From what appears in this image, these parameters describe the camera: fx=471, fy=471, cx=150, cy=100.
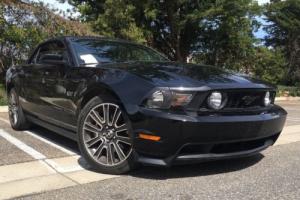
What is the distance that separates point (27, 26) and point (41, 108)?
6236 millimetres

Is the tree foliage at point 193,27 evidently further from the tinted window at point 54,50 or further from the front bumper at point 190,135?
the front bumper at point 190,135

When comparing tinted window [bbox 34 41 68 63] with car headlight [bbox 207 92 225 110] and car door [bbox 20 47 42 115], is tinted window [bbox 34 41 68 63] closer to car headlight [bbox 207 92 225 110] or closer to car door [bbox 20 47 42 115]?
car door [bbox 20 47 42 115]

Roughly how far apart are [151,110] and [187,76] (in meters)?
0.56

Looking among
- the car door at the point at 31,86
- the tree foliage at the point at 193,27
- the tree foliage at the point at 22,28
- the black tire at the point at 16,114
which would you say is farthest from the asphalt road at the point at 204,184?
the tree foliage at the point at 193,27

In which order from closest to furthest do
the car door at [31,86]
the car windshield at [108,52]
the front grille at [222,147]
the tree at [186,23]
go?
the front grille at [222,147] < the car windshield at [108,52] < the car door at [31,86] < the tree at [186,23]

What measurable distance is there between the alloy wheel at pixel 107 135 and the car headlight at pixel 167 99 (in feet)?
1.14

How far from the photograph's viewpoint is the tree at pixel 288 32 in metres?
29.2

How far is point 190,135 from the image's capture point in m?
3.95

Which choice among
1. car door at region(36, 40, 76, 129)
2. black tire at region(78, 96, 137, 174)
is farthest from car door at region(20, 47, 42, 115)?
black tire at region(78, 96, 137, 174)

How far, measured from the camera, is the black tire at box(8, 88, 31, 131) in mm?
6594

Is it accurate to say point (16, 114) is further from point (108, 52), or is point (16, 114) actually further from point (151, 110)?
point (151, 110)

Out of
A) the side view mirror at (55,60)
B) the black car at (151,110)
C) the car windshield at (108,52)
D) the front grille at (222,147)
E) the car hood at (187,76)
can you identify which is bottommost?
→ the front grille at (222,147)

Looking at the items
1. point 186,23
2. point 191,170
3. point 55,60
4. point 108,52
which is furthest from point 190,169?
point 186,23

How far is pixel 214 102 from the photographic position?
4133 mm
